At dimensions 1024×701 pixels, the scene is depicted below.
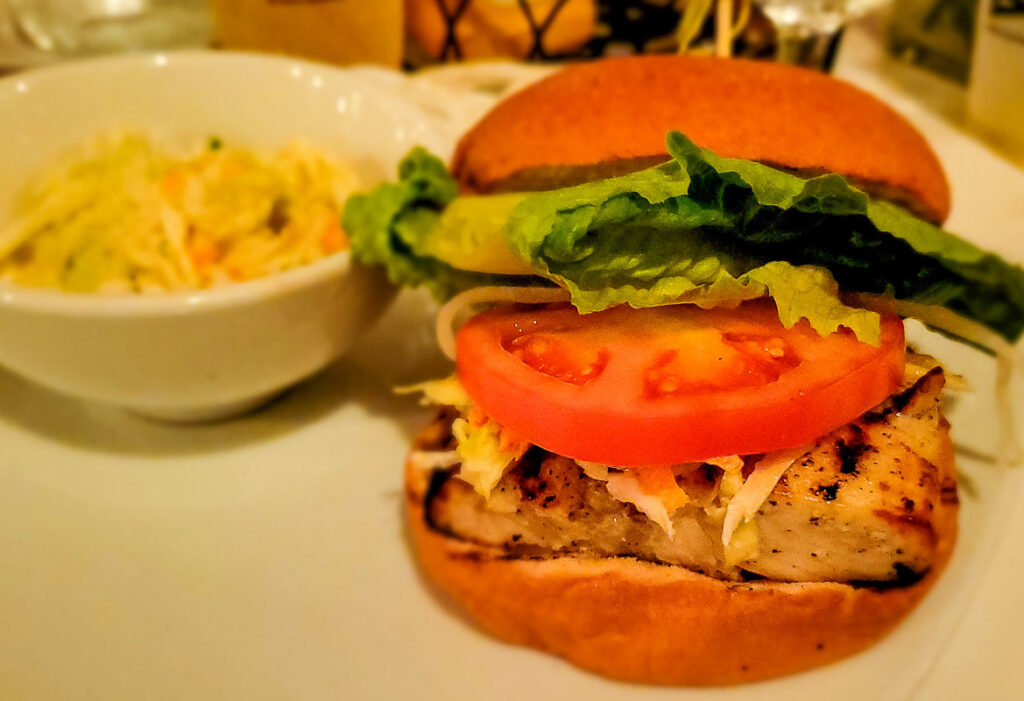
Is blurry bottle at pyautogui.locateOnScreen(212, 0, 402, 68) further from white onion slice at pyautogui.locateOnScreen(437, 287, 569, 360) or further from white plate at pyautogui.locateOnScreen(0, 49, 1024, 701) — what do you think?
white onion slice at pyautogui.locateOnScreen(437, 287, 569, 360)

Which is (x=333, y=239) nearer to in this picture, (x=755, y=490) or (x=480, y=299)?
(x=480, y=299)

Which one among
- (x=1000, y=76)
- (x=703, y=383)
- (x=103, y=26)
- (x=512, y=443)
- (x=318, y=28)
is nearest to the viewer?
(x=703, y=383)

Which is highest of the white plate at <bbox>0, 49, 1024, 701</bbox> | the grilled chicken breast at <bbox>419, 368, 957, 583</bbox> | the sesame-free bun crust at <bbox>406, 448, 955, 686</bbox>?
the grilled chicken breast at <bbox>419, 368, 957, 583</bbox>

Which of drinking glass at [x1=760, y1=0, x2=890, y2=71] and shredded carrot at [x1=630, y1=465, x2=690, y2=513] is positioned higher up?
drinking glass at [x1=760, y1=0, x2=890, y2=71]

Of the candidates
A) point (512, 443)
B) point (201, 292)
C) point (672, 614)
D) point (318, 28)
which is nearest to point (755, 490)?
point (672, 614)

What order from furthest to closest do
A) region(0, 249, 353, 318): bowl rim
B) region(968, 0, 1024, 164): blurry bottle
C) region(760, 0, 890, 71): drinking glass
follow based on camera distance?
region(760, 0, 890, 71): drinking glass < region(968, 0, 1024, 164): blurry bottle < region(0, 249, 353, 318): bowl rim

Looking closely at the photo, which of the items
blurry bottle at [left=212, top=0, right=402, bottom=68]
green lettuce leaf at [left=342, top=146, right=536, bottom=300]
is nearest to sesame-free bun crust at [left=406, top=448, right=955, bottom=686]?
green lettuce leaf at [left=342, top=146, right=536, bottom=300]

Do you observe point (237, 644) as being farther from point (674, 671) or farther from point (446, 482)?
point (674, 671)
